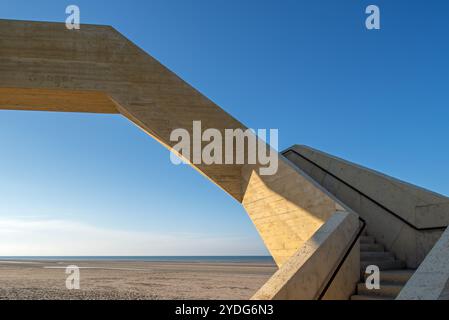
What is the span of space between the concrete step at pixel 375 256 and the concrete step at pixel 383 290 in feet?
2.92

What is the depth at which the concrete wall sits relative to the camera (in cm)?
686

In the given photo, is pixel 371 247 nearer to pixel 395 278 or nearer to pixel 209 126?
pixel 395 278

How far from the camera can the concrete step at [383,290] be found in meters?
5.19

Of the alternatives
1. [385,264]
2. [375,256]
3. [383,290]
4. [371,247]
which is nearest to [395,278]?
[383,290]

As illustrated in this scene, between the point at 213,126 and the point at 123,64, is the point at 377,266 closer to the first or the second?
the point at 213,126

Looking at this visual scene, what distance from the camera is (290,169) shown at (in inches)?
306

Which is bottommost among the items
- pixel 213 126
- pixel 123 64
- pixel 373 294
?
pixel 373 294

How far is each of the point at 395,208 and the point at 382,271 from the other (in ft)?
5.47

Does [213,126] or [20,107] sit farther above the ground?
[20,107]

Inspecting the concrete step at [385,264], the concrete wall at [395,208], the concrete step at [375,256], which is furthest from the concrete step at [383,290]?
the concrete wall at [395,208]

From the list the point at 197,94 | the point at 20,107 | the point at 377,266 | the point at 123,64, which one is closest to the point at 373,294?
the point at 377,266
